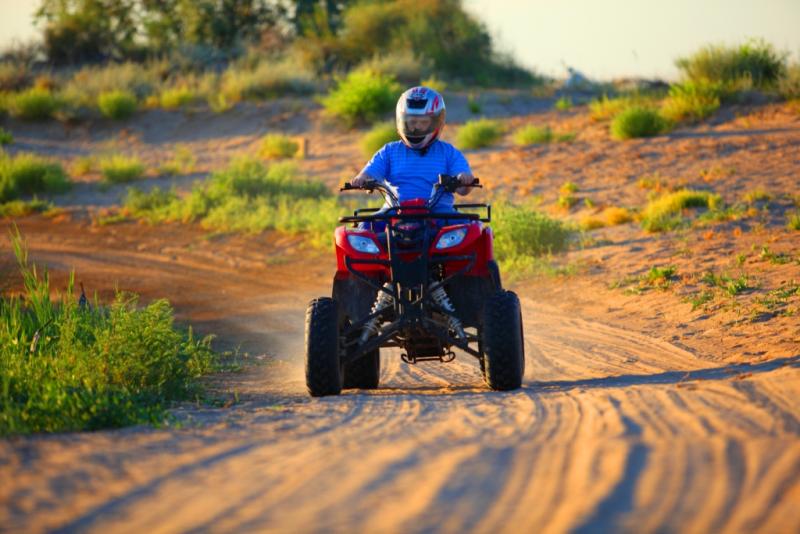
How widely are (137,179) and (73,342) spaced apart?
57.5 feet

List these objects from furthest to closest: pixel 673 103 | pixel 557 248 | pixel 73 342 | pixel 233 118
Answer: pixel 233 118 < pixel 673 103 < pixel 557 248 < pixel 73 342

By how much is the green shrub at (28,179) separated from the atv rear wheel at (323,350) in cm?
1865

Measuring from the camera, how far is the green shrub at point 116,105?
31.3 metres

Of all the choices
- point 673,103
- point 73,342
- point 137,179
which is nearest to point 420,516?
point 73,342

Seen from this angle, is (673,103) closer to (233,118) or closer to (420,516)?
(233,118)

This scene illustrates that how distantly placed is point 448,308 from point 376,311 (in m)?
0.47

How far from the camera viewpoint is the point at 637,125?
72.0ft

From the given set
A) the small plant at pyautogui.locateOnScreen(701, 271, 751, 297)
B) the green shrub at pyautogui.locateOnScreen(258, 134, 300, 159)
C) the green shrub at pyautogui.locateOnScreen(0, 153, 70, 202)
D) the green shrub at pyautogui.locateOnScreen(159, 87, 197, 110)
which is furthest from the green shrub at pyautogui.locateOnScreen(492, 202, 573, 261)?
the green shrub at pyautogui.locateOnScreen(159, 87, 197, 110)

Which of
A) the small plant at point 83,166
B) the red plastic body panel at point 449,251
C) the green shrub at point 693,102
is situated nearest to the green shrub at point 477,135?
the green shrub at point 693,102

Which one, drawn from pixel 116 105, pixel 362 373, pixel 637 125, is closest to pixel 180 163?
pixel 116 105

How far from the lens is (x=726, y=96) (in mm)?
23562

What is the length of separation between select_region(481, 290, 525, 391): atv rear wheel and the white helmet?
4.55 feet

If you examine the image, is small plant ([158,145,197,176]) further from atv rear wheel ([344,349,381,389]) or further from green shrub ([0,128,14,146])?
atv rear wheel ([344,349,381,389])

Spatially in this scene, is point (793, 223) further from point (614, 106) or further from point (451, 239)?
point (614, 106)
